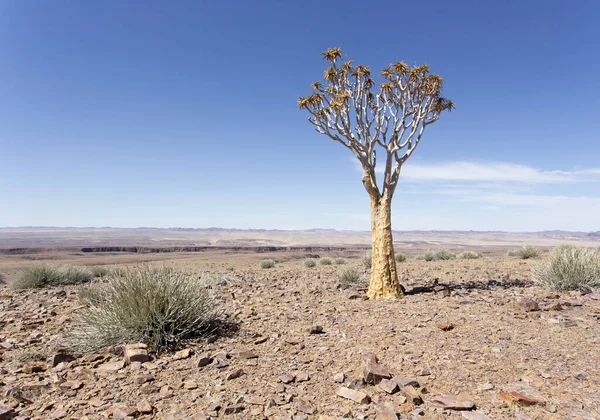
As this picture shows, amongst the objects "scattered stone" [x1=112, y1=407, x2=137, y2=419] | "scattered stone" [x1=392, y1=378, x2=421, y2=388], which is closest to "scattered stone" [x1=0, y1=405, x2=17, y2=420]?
"scattered stone" [x1=112, y1=407, x2=137, y2=419]

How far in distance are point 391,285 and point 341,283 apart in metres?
2.93

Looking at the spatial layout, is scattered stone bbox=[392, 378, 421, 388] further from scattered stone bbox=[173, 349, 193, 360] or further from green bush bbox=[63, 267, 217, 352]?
green bush bbox=[63, 267, 217, 352]

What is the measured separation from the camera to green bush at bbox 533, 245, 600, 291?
9914 mm

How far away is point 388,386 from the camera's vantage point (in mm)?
4270

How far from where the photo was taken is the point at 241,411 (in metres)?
3.90

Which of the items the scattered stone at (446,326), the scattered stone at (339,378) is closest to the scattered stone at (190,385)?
the scattered stone at (339,378)

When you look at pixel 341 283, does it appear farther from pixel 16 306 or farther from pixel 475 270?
pixel 16 306

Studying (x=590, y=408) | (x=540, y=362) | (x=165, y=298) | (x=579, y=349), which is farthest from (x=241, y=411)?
(x=579, y=349)

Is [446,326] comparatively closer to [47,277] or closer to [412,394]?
[412,394]

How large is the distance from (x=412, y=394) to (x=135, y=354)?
11.7 feet

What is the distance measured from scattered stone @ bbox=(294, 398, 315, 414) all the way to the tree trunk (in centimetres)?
557

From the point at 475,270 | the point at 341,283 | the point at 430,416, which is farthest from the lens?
the point at 475,270

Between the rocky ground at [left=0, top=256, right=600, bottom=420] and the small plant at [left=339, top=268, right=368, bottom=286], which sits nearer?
the rocky ground at [left=0, top=256, right=600, bottom=420]

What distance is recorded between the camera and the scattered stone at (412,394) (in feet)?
13.1
